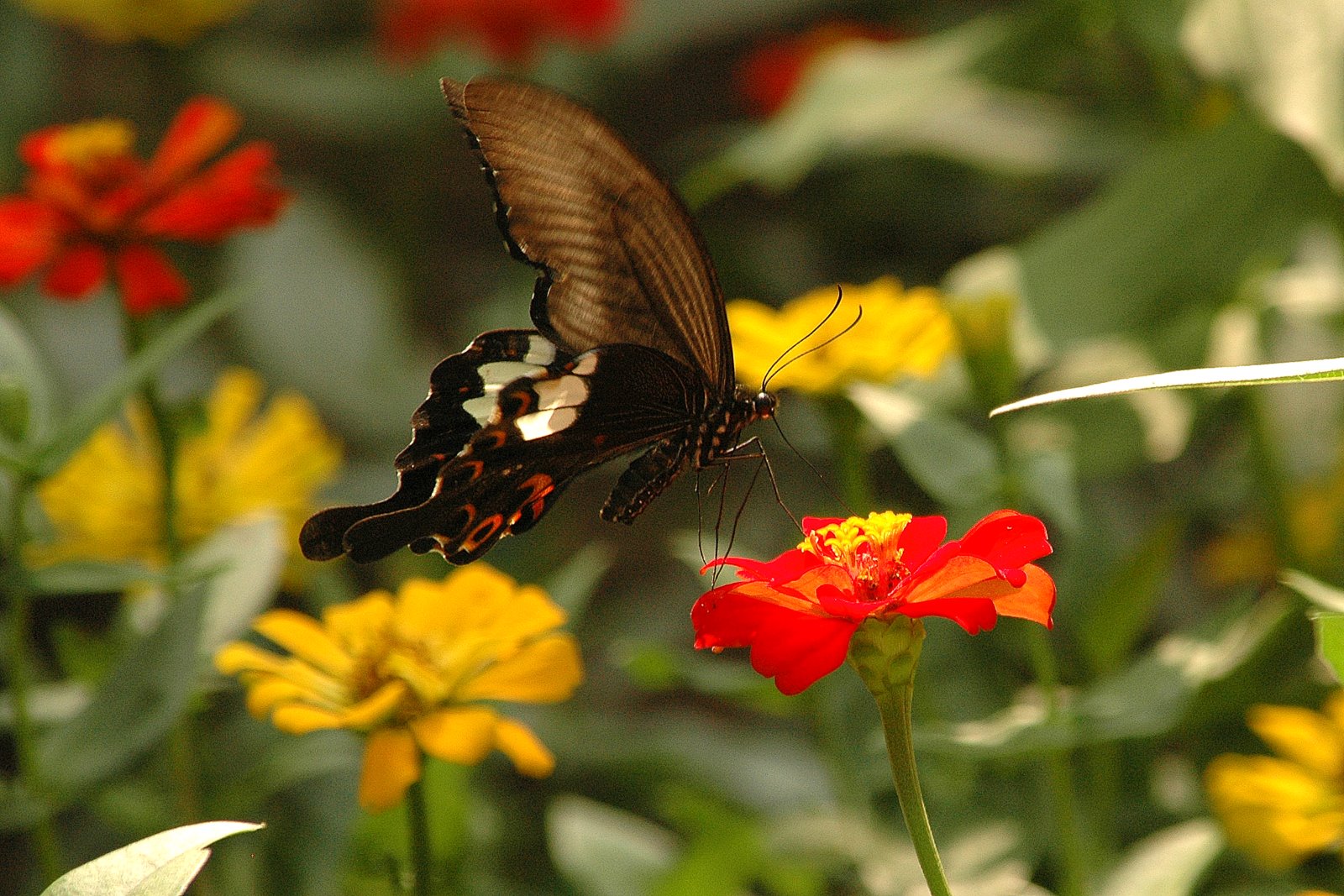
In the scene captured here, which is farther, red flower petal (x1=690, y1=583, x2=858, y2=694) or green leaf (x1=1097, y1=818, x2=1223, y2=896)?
green leaf (x1=1097, y1=818, x2=1223, y2=896)

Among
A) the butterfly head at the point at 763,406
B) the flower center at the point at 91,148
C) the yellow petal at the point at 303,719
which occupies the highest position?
the flower center at the point at 91,148

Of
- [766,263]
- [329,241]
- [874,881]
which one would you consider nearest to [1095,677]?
[874,881]

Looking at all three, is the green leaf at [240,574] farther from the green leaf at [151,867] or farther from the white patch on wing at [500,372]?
the green leaf at [151,867]

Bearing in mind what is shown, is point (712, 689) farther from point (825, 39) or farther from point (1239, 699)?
point (825, 39)

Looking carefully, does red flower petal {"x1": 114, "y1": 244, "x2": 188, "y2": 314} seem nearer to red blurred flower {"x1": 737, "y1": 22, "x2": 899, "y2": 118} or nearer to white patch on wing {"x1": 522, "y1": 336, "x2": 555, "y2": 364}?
white patch on wing {"x1": 522, "y1": 336, "x2": 555, "y2": 364}

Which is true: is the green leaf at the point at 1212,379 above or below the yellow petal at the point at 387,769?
above

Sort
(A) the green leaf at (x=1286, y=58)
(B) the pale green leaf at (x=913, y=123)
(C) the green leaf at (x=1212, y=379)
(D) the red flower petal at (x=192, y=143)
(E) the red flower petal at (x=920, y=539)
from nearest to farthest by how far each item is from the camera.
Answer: (C) the green leaf at (x=1212, y=379) < (E) the red flower petal at (x=920, y=539) < (D) the red flower petal at (x=192, y=143) < (A) the green leaf at (x=1286, y=58) < (B) the pale green leaf at (x=913, y=123)

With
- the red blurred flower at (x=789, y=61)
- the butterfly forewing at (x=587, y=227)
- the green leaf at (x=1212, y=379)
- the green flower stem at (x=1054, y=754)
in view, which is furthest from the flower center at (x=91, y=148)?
the red blurred flower at (x=789, y=61)

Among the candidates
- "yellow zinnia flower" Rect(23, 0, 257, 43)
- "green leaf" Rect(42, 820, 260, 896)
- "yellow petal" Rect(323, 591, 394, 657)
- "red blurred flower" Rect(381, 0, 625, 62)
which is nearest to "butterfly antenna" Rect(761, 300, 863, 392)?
"yellow petal" Rect(323, 591, 394, 657)

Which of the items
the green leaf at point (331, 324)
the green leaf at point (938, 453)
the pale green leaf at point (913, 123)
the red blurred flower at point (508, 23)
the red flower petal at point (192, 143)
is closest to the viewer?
the green leaf at point (938, 453)

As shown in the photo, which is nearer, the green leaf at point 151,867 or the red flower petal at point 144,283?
the green leaf at point 151,867
